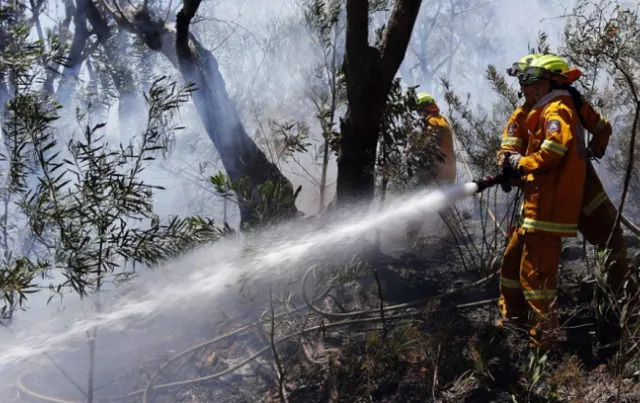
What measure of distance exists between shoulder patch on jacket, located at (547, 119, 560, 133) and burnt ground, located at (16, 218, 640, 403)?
1002 millimetres

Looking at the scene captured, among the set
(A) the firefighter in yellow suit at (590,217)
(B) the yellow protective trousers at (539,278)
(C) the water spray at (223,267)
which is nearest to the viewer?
(B) the yellow protective trousers at (539,278)

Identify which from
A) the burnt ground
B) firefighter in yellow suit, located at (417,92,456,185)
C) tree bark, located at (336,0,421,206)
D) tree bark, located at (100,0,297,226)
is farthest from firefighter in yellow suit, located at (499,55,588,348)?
tree bark, located at (100,0,297,226)

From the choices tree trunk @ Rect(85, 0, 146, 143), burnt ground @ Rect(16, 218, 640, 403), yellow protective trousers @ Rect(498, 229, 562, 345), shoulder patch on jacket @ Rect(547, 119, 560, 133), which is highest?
tree trunk @ Rect(85, 0, 146, 143)

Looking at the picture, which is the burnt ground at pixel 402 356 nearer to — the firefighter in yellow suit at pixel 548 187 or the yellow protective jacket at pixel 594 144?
the firefighter in yellow suit at pixel 548 187

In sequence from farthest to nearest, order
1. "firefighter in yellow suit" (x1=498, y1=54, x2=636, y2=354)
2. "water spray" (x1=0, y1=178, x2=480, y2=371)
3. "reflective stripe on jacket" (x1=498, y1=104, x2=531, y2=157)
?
"water spray" (x1=0, y1=178, x2=480, y2=371), "reflective stripe on jacket" (x1=498, y1=104, x2=531, y2=157), "firefighter in yellow suit" (x1=498, y1=54, x2=636, y2=354)

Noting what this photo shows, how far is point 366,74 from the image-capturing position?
470cm

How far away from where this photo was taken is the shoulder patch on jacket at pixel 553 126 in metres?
3.10

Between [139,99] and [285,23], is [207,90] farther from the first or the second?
[285,23]

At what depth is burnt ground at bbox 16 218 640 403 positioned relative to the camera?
10.1 ft

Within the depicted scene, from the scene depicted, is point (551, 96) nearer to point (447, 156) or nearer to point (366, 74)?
point (366, 74)

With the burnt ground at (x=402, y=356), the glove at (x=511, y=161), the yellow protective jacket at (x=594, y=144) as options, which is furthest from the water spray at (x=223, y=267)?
the yellow protective jacket at (x=594, y=144)

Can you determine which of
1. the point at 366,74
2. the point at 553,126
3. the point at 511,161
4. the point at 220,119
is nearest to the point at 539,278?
the point at 511,161

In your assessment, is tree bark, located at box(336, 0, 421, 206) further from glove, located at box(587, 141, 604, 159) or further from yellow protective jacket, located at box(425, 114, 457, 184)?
glove, located at box(587, 141, 604, 159)

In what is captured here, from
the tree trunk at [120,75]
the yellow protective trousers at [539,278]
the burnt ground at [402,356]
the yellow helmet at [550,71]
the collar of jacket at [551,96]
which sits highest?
the tree trunk at [120,75]
